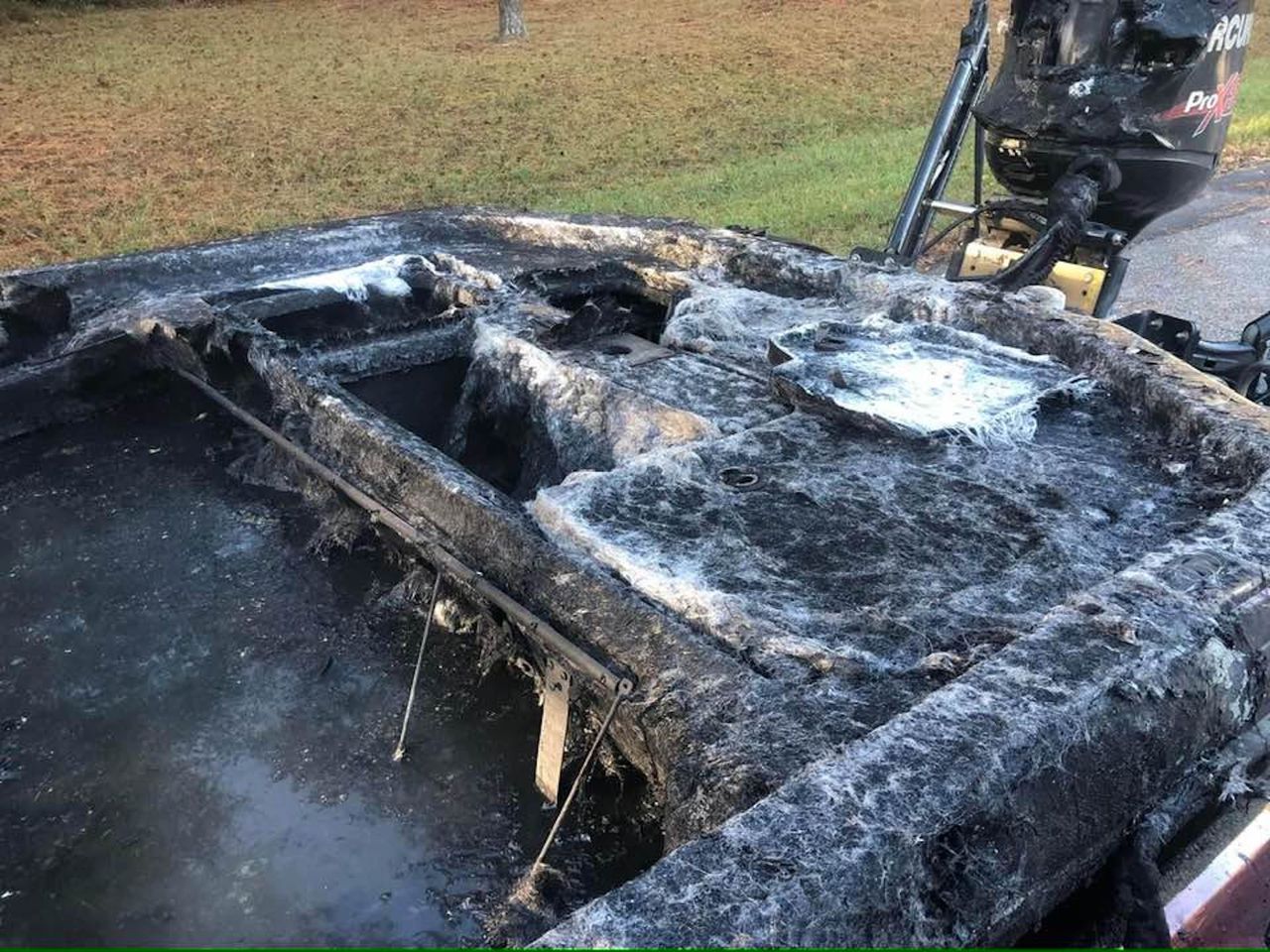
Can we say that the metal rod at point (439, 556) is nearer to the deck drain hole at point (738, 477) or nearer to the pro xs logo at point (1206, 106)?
the deck drain hole at point (738, 477)

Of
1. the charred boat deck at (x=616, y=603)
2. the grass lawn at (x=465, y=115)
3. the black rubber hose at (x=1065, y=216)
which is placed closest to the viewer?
the charred boat deck at (x=616, y=603)

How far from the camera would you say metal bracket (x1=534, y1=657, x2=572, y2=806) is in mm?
1671

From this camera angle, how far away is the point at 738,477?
2.19 m

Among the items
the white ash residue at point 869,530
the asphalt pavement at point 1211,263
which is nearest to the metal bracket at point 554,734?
the white ash residue at point 869,530

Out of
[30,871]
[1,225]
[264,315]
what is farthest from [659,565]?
[1,225]

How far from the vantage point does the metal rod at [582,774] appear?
A: 1.55 metres

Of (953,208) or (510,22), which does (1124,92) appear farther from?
(510,22)

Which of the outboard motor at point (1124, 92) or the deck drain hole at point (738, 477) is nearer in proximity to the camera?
the deck drain hole at point (738, 477)

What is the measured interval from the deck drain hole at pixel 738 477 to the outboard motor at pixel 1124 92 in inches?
84.5

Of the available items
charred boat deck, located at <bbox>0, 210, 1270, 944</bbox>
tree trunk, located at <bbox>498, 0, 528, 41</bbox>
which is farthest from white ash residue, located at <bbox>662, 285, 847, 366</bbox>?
tree trunk, located at <bbox>498, 0, 528, 41</bbox>

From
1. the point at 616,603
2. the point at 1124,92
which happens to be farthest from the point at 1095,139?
the point at 616,603

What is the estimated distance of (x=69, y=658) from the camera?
Answer: 199 cm

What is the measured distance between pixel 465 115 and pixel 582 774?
11.0 m

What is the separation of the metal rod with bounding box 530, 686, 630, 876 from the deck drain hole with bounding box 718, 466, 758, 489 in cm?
65
